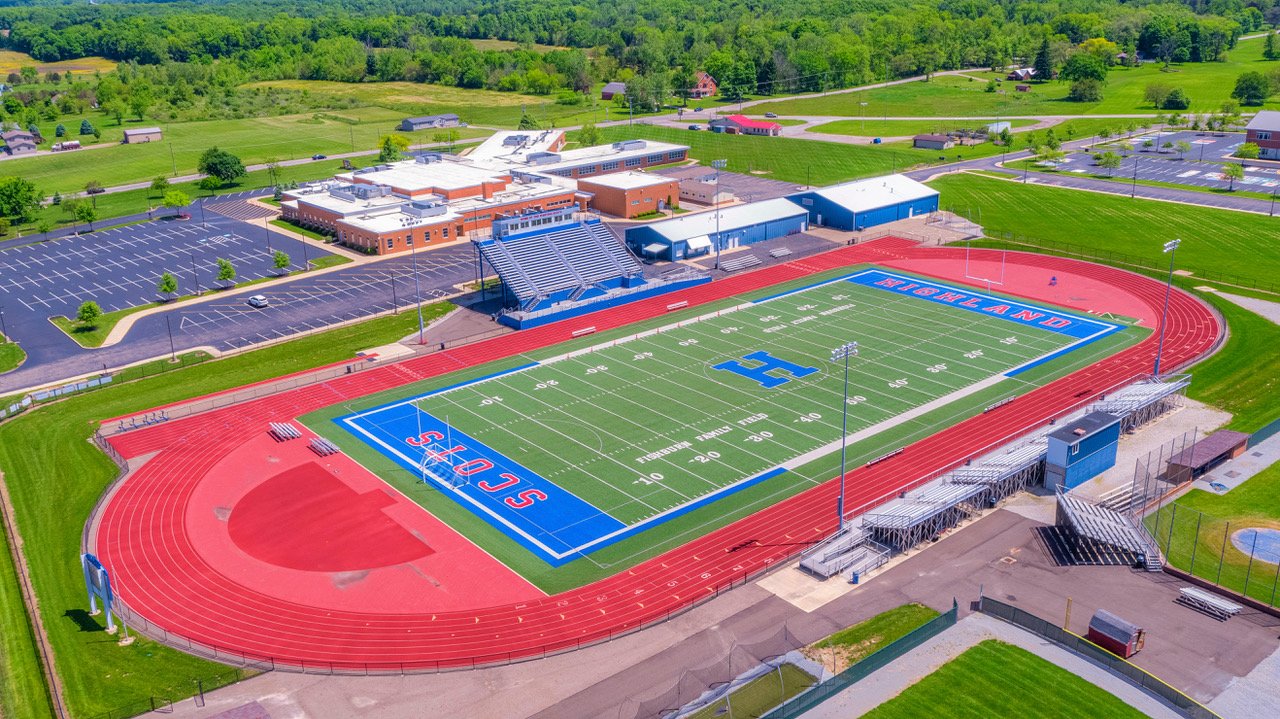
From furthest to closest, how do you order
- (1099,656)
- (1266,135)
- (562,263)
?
1. (1266,135)
2. (562,263)
3. (1099,656)

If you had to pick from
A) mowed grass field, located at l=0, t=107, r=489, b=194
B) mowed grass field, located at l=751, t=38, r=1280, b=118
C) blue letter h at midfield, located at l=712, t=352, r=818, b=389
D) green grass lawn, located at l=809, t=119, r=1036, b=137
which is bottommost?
blue letter h at midfield, located at l=712, t=352, r=818, b=389

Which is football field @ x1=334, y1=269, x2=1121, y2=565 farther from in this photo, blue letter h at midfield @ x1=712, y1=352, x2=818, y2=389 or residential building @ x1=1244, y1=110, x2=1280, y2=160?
residential building @ x1=1244, y1=110, x2=1280, y2=160

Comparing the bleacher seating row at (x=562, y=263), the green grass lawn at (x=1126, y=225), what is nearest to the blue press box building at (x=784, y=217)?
the green grass lawn at (x=1126, y=225)

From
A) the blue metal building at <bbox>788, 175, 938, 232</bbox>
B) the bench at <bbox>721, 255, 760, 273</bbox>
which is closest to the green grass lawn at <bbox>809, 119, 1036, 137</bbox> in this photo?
the blue metal building at <bbox>788, 175, 938, 232</bbox>

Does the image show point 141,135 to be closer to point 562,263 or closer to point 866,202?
point 562,263

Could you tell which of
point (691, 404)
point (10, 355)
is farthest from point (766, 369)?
point (10, 355)

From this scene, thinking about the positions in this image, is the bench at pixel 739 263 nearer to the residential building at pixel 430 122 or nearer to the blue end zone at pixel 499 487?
the blue end zone at pixel 499 487
